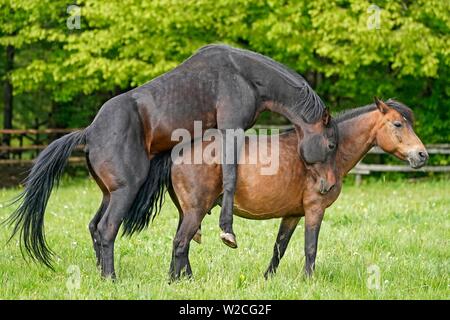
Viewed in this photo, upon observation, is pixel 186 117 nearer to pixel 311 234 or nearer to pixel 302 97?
pixel 302 97

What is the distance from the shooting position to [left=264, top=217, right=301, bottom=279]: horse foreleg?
7617 millimetres

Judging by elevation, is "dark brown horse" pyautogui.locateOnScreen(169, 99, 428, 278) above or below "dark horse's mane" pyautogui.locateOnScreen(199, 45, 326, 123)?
below

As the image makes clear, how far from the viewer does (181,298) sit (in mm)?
6523

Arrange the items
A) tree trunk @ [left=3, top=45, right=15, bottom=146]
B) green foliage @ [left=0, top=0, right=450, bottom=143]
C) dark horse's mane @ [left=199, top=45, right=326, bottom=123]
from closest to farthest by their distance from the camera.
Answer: dark horse's mane @ [left=199, top=45, right=326, bottom=123] < green foliage @ [left=0, top=0, right=450, bottom=143] < tree trunk @ [left=3, top=45, right=15, bottom=146]

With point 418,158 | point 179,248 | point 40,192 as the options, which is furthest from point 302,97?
point 40,192

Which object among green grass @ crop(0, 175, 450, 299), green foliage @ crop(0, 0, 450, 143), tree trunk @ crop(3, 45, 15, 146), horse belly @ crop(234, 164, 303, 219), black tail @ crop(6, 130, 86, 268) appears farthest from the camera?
tree trunk @ crop(3, 45, 15, 146)

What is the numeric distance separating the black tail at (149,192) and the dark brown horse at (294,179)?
10 centimetres

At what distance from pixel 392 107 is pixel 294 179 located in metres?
1.15

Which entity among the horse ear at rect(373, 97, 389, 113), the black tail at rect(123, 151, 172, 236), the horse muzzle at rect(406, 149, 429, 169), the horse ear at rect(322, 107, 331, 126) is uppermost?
the horse ear at rect(373, 97, 389, 113)

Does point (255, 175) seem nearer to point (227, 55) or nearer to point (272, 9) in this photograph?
point (227, 55)

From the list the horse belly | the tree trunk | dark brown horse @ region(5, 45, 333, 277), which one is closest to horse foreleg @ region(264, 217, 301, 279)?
the horse belly

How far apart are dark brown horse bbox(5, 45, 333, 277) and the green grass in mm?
535

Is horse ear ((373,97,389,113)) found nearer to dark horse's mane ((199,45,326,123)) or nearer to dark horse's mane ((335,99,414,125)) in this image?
dark horse's mane ((335,99,414,125))

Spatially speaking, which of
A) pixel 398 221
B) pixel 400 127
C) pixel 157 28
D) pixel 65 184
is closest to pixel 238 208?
pixel 400 127
